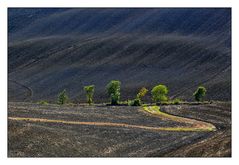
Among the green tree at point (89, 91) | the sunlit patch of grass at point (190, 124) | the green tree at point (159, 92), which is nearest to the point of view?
the sunlit patch of grass at point (190, 124)

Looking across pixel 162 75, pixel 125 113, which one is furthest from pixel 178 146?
pixel 162 75

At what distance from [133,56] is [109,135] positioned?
106567mm

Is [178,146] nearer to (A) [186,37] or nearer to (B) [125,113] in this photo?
(B) [125,113]

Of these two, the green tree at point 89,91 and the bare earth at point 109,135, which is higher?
the green tree at point 89,91

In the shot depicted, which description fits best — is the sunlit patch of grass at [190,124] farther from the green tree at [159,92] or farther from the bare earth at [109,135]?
the green tree at [159,92]

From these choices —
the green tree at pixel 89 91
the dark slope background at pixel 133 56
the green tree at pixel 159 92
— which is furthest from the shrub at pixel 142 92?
the green tree at pixel 89 91

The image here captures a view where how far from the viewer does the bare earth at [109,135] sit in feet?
136

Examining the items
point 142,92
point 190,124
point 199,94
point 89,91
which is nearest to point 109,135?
point 190,124

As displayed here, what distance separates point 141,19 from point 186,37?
29.7 metres

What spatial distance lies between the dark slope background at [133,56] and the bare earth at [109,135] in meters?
47.8

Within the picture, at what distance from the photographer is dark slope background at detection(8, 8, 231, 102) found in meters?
130

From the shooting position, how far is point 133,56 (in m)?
157

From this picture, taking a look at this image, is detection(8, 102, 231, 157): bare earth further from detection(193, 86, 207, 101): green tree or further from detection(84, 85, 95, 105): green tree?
detection(84, 85, 95, 105): green tree

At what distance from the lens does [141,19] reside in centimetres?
19075
